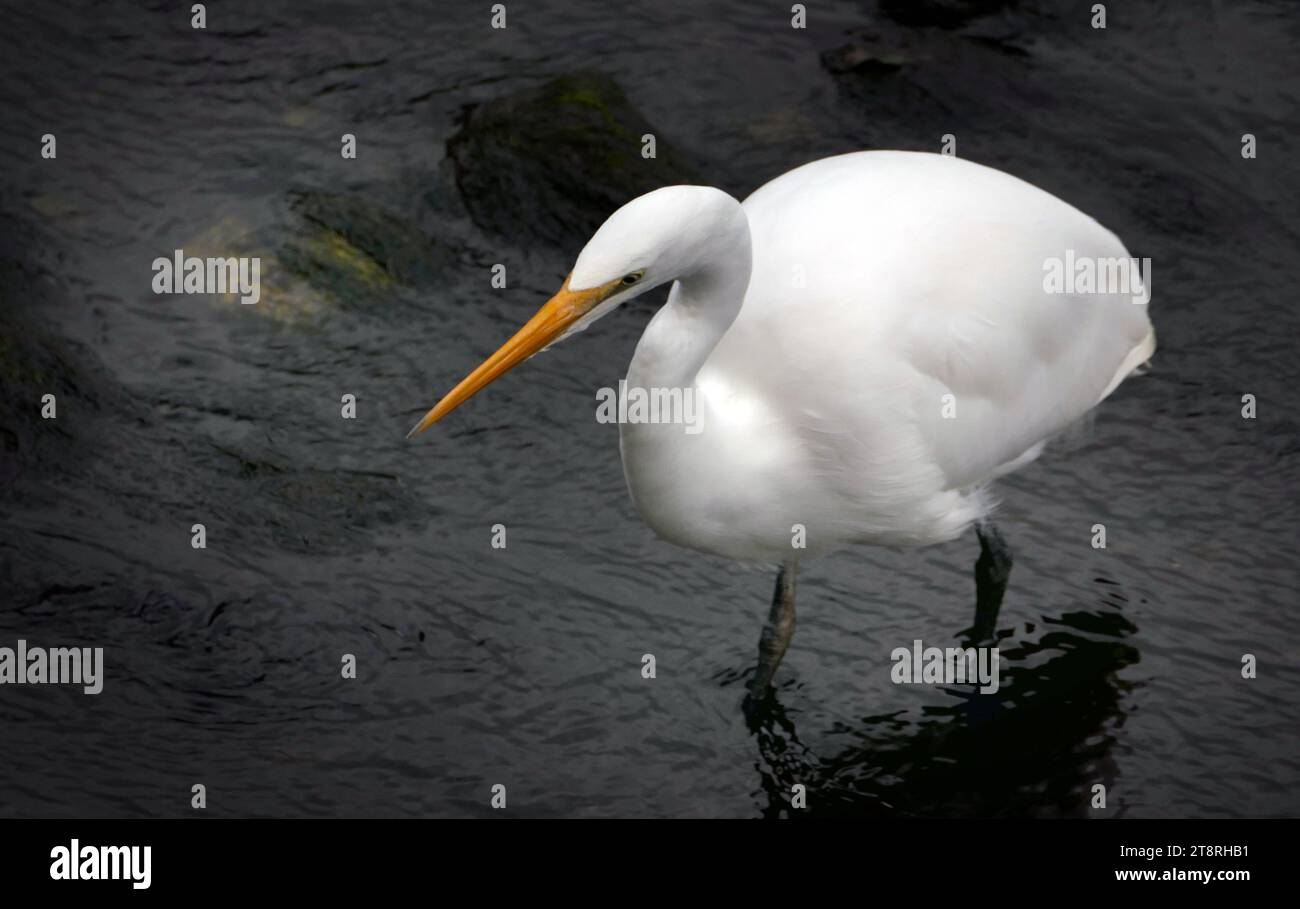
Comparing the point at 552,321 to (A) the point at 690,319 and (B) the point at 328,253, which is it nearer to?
(A) the point at 690,319

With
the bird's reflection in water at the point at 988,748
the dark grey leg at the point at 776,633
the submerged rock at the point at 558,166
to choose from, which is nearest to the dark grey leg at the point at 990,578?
the bird's reflection in water at the point at 988,748

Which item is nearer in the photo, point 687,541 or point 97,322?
point 687,541

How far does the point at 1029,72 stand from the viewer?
877 centimetres

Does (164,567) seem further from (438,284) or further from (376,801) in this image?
(438,284)

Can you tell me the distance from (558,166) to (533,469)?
5.84 ft

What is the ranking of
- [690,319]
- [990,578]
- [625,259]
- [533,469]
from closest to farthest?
[625,259] < [690,319] < [990,578] < [533,469]

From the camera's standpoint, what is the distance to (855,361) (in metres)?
5.07

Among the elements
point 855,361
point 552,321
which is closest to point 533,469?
point 855,361

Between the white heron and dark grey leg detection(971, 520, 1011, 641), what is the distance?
1.02ft

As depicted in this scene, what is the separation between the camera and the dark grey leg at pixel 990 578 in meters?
6.00

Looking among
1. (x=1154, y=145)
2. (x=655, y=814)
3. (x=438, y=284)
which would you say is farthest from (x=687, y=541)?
(x=1154, y=145)

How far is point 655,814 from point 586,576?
112cm

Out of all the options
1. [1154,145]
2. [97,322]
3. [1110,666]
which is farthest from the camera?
[1154,145]

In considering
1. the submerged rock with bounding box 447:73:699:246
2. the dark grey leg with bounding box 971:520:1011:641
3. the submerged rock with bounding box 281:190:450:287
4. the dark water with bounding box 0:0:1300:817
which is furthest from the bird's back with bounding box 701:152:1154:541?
the submerged rock with bounding box 281:190:450:287
